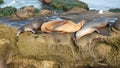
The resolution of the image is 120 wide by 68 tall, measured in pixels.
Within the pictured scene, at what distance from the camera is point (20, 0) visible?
2680cm

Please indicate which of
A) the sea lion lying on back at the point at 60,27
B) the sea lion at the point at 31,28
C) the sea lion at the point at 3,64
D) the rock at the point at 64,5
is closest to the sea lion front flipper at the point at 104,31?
the sea lion lying on back at the point at 60,27

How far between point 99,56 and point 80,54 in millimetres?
567

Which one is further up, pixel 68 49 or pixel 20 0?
pixel 68 49

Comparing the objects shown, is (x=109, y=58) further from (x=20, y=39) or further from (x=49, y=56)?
(x=20, y=39)

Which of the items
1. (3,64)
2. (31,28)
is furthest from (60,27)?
(3,64)

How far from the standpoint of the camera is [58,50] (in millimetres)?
8320

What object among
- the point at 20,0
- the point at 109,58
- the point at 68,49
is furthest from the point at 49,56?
the point at 20,0

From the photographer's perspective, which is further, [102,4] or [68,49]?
[102,4]

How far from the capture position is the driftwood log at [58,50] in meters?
8.29

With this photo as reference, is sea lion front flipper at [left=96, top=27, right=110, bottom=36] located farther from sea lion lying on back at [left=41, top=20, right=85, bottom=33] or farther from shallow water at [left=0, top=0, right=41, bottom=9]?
shallow water at [left=0, top=0, right=41, bottom=9]

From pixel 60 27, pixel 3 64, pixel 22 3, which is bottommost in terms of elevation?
pixel 22 3

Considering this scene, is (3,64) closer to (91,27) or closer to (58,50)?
(58,50)

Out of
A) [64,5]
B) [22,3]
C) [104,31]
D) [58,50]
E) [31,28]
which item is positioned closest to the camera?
[58,50]

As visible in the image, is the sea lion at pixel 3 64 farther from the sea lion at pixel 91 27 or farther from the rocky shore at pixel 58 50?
the sea lion at pixel 91 27
